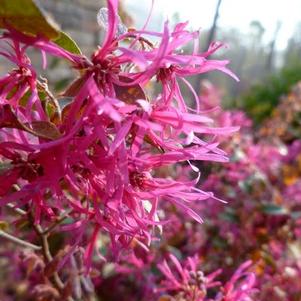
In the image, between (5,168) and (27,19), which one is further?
(5,168)

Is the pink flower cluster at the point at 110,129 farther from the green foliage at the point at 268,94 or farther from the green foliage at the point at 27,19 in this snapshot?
the green foliage at the point at 268,94

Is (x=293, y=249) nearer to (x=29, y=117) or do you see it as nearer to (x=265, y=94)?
(x=29, y=117)

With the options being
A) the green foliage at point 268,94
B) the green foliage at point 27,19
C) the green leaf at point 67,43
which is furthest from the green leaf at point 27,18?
the green foliage at point 268,94

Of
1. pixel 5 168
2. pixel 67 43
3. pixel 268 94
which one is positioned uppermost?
pixel 67 43

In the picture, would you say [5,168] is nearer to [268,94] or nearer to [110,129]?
[110,129]

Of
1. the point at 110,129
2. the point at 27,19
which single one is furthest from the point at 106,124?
the point at 27,19

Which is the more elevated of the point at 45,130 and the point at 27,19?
the point at 27,19

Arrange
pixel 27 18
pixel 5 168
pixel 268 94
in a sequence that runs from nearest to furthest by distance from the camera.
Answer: pixel 27 18, pixel 5 168, pixel 268 94

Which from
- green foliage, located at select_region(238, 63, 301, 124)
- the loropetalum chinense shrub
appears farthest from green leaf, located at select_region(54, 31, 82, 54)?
green foliage, located at select_region(238, 63, 301, 124)

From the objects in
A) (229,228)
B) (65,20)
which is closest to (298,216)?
(229,228)

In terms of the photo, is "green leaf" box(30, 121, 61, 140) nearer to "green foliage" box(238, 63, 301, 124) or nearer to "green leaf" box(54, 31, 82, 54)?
"green leaf" box(54, 31, 82, 54)
